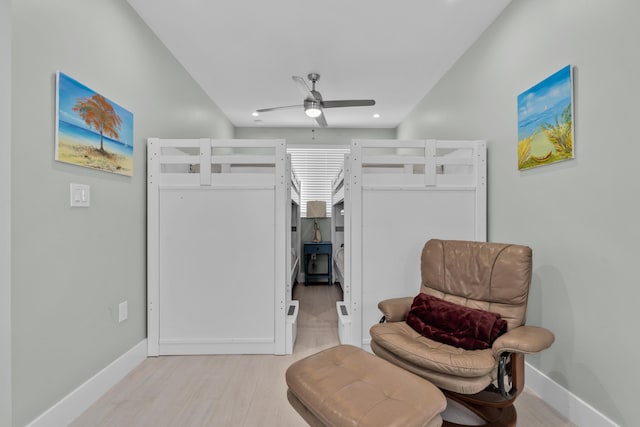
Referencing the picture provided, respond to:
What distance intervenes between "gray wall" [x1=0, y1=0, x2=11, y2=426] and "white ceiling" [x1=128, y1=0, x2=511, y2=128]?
110 cm

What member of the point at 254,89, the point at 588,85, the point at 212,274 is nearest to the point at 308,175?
the point at 254,89

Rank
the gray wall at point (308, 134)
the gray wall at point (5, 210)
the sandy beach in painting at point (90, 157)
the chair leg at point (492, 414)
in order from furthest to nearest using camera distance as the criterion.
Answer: the gray wall at point (308, 134) < the sandy beach in painting at point (90, 157) < the chair leg at point (492, 414) < the gray wall at point (5, 210)

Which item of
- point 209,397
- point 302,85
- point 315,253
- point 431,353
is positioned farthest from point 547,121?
point 315,253

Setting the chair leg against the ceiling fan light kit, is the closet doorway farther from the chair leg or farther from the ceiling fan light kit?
the chair leg

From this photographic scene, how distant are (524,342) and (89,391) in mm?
2334

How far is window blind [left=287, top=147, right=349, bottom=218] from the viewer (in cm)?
532

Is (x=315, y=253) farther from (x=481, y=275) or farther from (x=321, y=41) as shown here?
(x=481, y=275)

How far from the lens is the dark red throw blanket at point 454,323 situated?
5.37 ft

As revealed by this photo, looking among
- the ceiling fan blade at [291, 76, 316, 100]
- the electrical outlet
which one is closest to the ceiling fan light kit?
the ceiling fan blade at [291, 76, 316, 100]

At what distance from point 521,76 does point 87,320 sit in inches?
122

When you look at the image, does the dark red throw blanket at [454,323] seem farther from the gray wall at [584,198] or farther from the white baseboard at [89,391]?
the white baseboard at [89,391]

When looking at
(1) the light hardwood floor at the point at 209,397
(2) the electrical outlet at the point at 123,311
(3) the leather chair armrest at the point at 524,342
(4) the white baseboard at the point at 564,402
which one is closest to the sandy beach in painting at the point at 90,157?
(2) the electrical outlet at the point at 123,311

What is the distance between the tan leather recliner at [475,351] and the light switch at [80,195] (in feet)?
5.93

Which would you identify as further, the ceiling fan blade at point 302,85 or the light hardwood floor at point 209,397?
the ceiling fan blade at point 302,85
